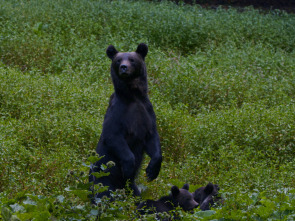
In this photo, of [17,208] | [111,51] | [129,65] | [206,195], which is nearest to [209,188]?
[206,195]

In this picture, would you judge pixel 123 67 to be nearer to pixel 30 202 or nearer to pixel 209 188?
pixel 209 188

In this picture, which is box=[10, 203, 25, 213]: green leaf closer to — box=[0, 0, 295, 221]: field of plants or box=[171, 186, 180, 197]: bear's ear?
box=[0, 0, 295, 221]: field of plants

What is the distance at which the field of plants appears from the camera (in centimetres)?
459

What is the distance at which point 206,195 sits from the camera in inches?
241

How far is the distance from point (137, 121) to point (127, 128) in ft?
0.47

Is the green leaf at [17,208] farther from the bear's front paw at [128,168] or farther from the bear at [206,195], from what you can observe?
the bear at [206,195]

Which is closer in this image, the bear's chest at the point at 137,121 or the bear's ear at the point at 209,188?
the bear's chest at the point at 137,121

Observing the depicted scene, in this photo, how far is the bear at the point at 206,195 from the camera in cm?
590

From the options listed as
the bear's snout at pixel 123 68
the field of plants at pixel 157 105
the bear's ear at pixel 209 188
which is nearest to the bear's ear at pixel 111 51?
the bear's snout at pixel 123 68

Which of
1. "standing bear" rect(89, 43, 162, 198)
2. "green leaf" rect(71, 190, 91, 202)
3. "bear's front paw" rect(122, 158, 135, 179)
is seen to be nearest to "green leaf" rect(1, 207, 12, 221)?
"green leaf" rect(71, 190, 91, 202)

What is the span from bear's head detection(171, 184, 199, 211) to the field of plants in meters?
0.33

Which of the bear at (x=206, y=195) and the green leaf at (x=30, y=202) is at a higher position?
the green leaf at (x=30, y=202)

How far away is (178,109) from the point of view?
902cm

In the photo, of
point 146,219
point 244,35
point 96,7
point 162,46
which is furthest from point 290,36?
point 146,219
